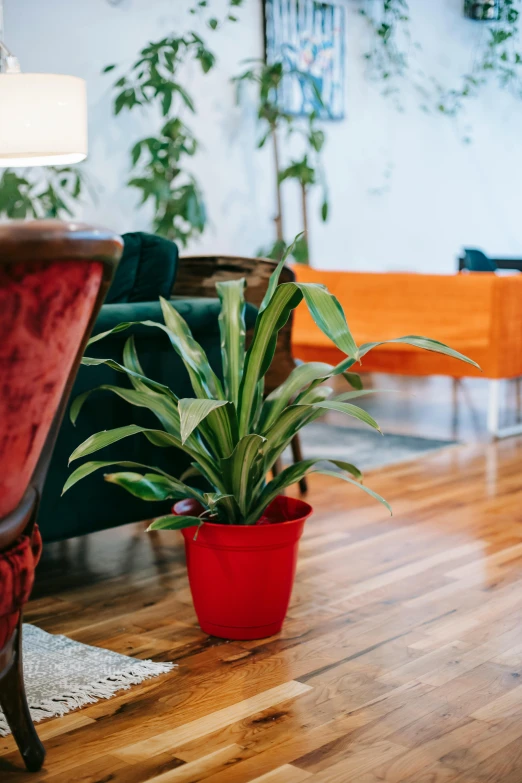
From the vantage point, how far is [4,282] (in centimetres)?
118

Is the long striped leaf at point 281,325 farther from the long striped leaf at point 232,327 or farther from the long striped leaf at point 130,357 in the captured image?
the long striped leaf at point 130,357

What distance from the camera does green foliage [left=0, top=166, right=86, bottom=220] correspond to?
4395 millimetres

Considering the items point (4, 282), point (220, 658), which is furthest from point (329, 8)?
point (4, 282)

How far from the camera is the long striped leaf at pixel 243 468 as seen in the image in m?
1.98

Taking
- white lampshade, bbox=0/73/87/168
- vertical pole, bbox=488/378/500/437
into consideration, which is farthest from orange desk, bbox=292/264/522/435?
white lampshade, bbox=0/73/87/168

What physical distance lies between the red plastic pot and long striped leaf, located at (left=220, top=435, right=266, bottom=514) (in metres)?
0.08

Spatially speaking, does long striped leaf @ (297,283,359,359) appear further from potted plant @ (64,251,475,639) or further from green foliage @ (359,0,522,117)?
green foliage @ (359,0,522,117)

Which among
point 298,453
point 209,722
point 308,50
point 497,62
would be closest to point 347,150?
point 308,50

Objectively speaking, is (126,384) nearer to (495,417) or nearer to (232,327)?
(232,327)

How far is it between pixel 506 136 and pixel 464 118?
0.60 m

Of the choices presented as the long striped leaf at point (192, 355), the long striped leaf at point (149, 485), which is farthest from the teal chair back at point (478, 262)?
the long striped leaf at point (149, 485)

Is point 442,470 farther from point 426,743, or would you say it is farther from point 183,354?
point 426,743

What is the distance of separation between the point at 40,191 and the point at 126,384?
2809 mm

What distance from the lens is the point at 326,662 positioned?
6.45ft
